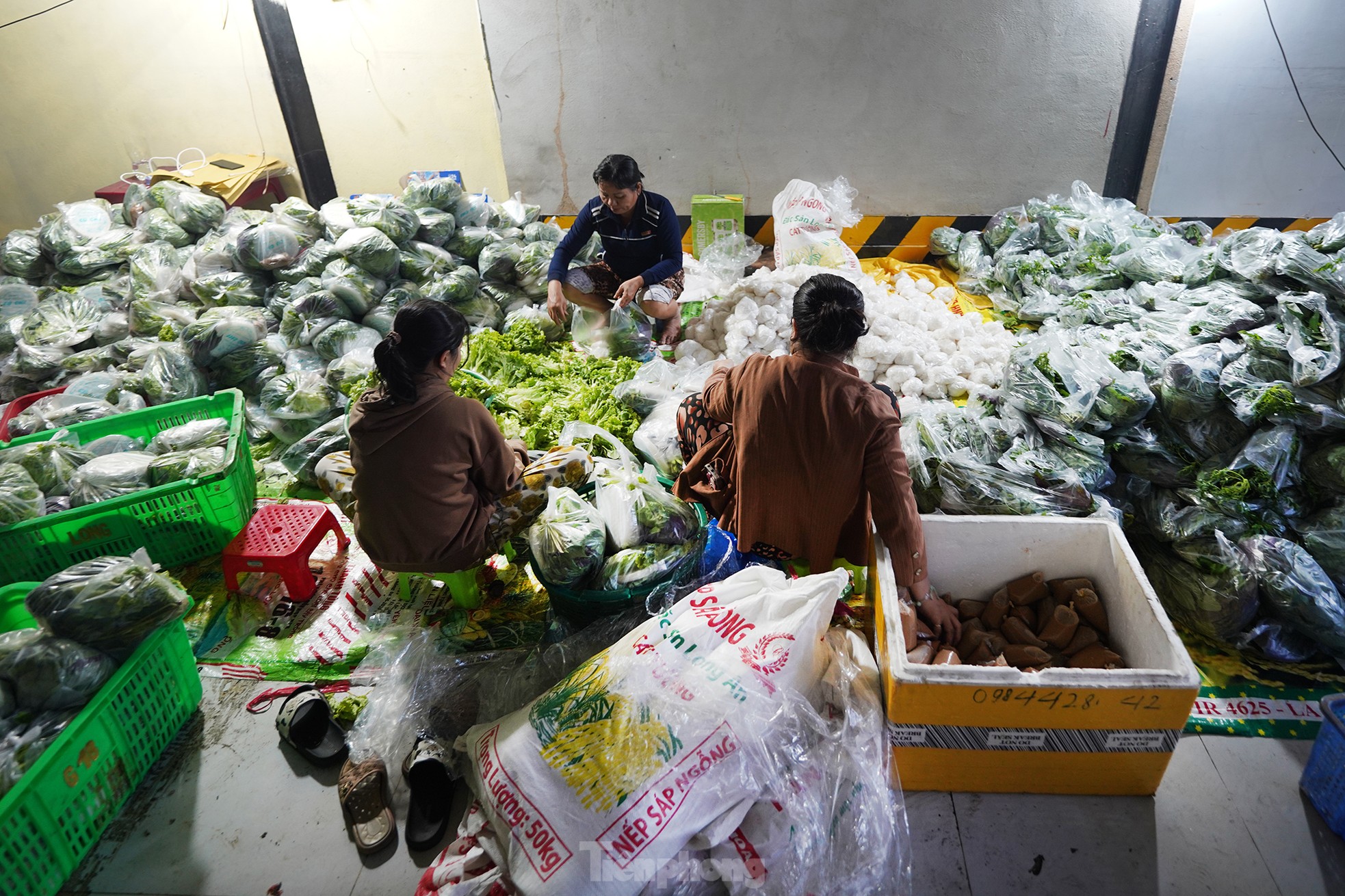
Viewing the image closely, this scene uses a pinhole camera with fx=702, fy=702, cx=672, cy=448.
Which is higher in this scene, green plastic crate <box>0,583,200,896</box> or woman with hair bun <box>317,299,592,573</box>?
woman with hair bun <box>317,299,592,573</box>

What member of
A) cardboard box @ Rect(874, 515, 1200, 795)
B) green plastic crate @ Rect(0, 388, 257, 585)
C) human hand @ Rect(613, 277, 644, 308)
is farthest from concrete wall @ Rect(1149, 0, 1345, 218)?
green plastic crate @ Rect(0, 388, 257, 585)

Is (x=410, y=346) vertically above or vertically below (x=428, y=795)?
above

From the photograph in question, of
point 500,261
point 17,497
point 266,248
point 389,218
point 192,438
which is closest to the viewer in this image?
point 17,497

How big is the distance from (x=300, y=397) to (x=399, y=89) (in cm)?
334

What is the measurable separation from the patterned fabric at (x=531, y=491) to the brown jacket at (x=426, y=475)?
75 millimetres

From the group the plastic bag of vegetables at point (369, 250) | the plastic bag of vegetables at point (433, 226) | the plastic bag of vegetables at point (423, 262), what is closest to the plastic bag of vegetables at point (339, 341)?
the plastic bag of vegetables at point (369, 250)

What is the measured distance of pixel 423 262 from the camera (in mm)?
4859

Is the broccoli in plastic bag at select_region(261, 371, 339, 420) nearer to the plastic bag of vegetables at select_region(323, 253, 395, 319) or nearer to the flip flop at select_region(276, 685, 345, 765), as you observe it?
the plastic bag of vegetables at select_region(323, 253, 395, 319)

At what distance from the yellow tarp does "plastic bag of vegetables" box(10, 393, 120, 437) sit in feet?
7.74

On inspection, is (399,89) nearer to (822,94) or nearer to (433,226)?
(433,226)

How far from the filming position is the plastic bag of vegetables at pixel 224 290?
466 centimetres

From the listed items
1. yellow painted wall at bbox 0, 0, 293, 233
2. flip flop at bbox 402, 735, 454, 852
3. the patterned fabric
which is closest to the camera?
flip flop at bbox 402, 735, 454, 852

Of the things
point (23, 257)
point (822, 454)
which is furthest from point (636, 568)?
point (23, 257)

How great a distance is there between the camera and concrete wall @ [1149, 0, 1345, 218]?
4871 mm
